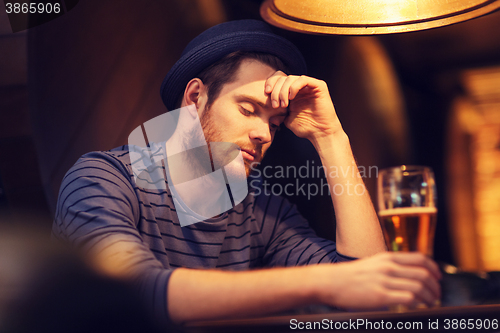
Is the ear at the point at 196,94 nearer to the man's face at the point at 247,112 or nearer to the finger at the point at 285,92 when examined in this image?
the man's face at the point at 247,112

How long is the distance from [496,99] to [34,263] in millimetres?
2525

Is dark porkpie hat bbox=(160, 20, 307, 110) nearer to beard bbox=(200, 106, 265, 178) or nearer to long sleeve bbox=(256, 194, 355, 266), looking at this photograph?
beard bbox=(200, 106, 265, 178)

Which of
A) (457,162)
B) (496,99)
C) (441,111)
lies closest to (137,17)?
(441,111)

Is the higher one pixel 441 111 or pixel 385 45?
pixel 385 45

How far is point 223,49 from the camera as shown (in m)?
1.13

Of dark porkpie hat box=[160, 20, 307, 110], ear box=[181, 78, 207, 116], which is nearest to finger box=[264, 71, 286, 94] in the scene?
dark porkpie hat box=[160, 20, 307, 110]

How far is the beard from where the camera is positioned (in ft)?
3.72

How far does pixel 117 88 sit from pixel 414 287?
3.76 feet

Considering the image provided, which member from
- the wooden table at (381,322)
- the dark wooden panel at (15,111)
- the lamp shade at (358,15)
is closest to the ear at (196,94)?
the lamp shade at (358,15)

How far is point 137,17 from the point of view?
1324 mm

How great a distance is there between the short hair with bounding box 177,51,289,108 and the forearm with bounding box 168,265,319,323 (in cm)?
70

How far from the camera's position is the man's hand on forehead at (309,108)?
107cm

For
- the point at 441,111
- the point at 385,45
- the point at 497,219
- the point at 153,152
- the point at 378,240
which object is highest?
the point at 385,45

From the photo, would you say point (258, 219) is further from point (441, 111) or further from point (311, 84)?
point (441, 111)
